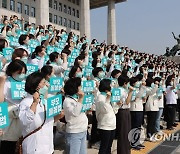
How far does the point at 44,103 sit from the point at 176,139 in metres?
5.25

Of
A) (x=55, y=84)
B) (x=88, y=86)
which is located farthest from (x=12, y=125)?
(x=88, y=86)

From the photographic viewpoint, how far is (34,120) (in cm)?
306

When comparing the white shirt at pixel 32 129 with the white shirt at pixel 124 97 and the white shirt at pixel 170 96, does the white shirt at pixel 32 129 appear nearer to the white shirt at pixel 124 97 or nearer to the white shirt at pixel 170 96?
the white shirt at pixel 124 97

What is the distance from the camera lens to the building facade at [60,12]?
1228 inches

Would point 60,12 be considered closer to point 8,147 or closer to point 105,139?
point 105,139

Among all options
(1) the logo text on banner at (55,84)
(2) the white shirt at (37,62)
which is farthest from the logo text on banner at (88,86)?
(2) the white shirt at (37,62)

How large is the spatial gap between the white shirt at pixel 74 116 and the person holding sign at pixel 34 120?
639mm

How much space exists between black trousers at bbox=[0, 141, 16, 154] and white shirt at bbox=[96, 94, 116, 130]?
6.04ft

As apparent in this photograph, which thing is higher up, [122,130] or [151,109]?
[151,109]

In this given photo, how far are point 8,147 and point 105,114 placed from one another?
1943mm

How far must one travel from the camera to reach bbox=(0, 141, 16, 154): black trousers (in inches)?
133

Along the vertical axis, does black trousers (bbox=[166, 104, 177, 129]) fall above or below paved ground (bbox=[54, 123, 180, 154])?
above

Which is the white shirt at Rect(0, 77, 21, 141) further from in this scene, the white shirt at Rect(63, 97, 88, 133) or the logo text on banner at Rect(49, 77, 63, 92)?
the logo text on banner at Rect(49, 77, 63, 92)

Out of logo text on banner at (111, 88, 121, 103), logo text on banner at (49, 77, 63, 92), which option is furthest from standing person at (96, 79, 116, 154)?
logo text on banner at (49, 77, 63, 92)
